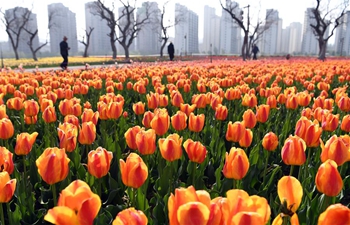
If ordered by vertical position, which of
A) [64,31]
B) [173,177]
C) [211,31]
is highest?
[211,31]

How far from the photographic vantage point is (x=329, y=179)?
1433 mm

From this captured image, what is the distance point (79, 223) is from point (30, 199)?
1.25 metres

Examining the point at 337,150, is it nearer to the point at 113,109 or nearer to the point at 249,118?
the point at 249,118

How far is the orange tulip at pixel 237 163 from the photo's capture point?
5.62 ft

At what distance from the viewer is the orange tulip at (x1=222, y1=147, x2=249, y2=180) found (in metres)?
1.71

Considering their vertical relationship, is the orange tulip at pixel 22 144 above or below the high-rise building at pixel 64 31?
below

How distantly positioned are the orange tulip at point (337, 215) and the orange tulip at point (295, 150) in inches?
37.0

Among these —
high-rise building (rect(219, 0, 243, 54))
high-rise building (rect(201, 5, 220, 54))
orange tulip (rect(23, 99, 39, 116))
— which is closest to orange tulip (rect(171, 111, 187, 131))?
orange tulip (rect(23, 99, 39, 116))

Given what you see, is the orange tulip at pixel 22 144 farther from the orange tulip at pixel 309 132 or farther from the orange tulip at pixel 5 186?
the orange tulip at pixel 309 132

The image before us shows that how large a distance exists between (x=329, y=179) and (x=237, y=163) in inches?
17.3

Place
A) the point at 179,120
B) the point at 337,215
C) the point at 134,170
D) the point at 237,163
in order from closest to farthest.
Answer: the point at 337,215
the point at 134,170
the point at 237,163
the point at 179,120

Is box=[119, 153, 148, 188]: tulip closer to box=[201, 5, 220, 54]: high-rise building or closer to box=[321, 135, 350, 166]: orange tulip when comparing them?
box=[321, 135, 350, 166]: orange tulip

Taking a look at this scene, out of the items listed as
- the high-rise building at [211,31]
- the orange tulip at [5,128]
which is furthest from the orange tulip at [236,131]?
the high-rise building at [211,31]

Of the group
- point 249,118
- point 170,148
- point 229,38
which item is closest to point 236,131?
point 249,118
